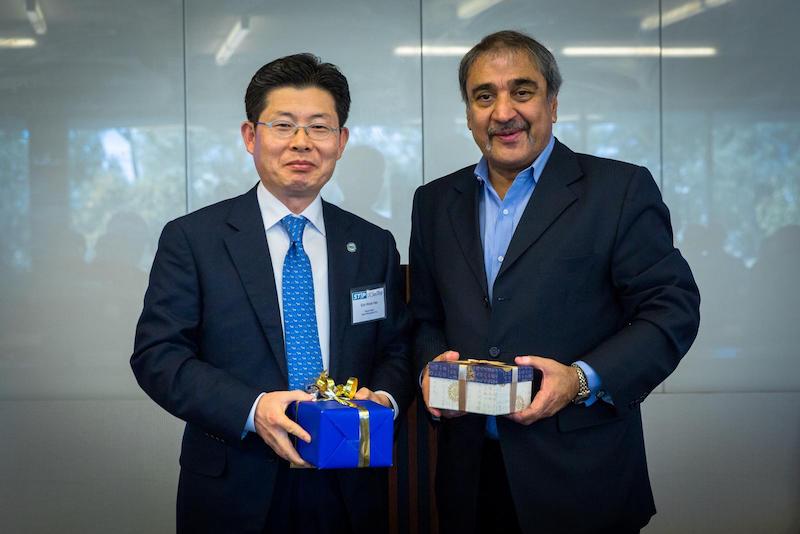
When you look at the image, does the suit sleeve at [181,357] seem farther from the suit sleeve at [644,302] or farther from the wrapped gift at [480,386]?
the suit sleeve at [644,302]

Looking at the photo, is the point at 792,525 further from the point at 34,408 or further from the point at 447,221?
the point at 34,408

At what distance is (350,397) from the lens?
6.96 ft

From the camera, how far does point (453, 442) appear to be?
7.94 ft

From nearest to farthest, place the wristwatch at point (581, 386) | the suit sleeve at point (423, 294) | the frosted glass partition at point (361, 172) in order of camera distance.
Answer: the wristwatch at point (581, 386)
the suit sleeve at point (423, 294)
the frosted glass partition at point (361, 172)

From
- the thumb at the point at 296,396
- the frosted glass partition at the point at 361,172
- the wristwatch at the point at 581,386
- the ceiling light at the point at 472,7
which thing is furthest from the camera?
the ceiling light at the point at 472,7

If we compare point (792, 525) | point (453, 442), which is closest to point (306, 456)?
point (453, 442)

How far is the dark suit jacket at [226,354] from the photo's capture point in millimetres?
2164

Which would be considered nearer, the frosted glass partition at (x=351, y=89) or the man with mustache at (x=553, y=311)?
the man with mustache at (x=553, y=311)

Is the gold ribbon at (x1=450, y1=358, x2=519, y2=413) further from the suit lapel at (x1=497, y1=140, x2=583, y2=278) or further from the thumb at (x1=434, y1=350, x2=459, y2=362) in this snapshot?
the suit lapel at (x1=497, y1=140, x2=583, y2=278)

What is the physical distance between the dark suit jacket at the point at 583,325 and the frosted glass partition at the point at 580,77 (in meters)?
2.98

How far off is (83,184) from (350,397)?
144 inches

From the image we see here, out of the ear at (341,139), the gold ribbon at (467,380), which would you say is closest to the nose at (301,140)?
the ear at (341,139)

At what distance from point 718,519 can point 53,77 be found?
474 centimetres

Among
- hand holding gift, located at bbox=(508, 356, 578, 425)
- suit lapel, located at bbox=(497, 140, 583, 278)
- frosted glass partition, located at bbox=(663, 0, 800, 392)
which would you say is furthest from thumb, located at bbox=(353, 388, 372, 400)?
Answer: frosted glass partition, located at bbox=(663, 0, 800, 392)
